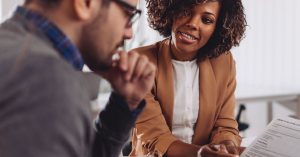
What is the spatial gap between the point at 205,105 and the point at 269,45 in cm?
197

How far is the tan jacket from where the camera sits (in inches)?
53.9

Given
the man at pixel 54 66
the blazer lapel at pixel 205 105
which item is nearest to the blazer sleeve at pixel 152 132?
the blazer lapel at pixel 205 105

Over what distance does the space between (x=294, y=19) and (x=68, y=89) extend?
2.92 meters

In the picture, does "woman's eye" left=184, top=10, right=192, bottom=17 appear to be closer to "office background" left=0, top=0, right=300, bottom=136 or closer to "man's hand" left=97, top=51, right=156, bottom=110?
"man's hand" left=97, top=51, right=156, bottom=110

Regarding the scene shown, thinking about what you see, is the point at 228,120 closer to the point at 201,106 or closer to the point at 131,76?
the point at 201,106

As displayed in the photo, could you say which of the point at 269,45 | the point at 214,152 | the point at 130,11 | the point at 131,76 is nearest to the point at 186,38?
the point at 214,152

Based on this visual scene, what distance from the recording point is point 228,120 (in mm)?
1476

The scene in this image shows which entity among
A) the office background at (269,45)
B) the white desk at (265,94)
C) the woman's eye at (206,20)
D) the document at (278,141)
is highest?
the woman's eye at (206,20)

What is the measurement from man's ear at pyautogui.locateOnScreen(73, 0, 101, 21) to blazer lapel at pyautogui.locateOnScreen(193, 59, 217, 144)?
89 cm

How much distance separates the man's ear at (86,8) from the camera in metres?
0.61

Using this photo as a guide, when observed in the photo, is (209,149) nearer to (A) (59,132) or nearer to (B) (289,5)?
(A) (59,132)

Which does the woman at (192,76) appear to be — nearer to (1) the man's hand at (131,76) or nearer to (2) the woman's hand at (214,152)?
(2) the woman's hand at (214,152)

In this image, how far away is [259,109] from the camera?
3629 mm

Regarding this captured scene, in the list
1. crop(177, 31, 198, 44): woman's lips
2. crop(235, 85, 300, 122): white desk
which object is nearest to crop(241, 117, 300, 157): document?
crop(177, 31, 198, 44): woman's lips
